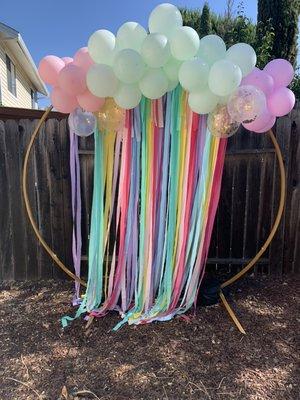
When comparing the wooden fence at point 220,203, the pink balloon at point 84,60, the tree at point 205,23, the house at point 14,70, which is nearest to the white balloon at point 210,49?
the pink balloon at point 84,60

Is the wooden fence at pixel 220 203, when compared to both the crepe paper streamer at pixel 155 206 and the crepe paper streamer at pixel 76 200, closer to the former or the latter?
the crepe paper streamer at pixel 76 200

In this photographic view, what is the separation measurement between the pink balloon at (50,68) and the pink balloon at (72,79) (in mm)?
97

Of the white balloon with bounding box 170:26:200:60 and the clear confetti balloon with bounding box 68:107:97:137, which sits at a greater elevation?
the white balloon with bounding box 170:26:200:60

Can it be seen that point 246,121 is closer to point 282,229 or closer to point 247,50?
point 247,50

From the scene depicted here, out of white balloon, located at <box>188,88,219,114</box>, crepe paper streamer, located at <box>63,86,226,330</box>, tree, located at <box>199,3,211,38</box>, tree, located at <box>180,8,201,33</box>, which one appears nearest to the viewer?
white balloon, located at <box>188,88,219,114</box>

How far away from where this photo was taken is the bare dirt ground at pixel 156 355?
6.48 ft

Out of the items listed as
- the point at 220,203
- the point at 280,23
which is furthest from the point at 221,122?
the point at 280,23

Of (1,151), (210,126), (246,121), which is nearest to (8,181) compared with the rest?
(1,151)

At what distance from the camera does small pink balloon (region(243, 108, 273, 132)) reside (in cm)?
226

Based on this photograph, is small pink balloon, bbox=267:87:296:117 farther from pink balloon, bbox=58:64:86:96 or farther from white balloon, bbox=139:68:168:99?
pink balloon, bbox=58:64:86:96

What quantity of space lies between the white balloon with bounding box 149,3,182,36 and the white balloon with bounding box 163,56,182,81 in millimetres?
160

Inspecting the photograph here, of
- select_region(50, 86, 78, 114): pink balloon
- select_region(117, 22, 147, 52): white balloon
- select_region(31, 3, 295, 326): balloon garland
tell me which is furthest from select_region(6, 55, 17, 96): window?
select_region(117, 22, 147, 52): white balloon

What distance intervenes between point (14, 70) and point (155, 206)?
1073cm

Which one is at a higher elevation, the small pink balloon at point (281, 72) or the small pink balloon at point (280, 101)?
the small pink balloon at point (281, 72)
